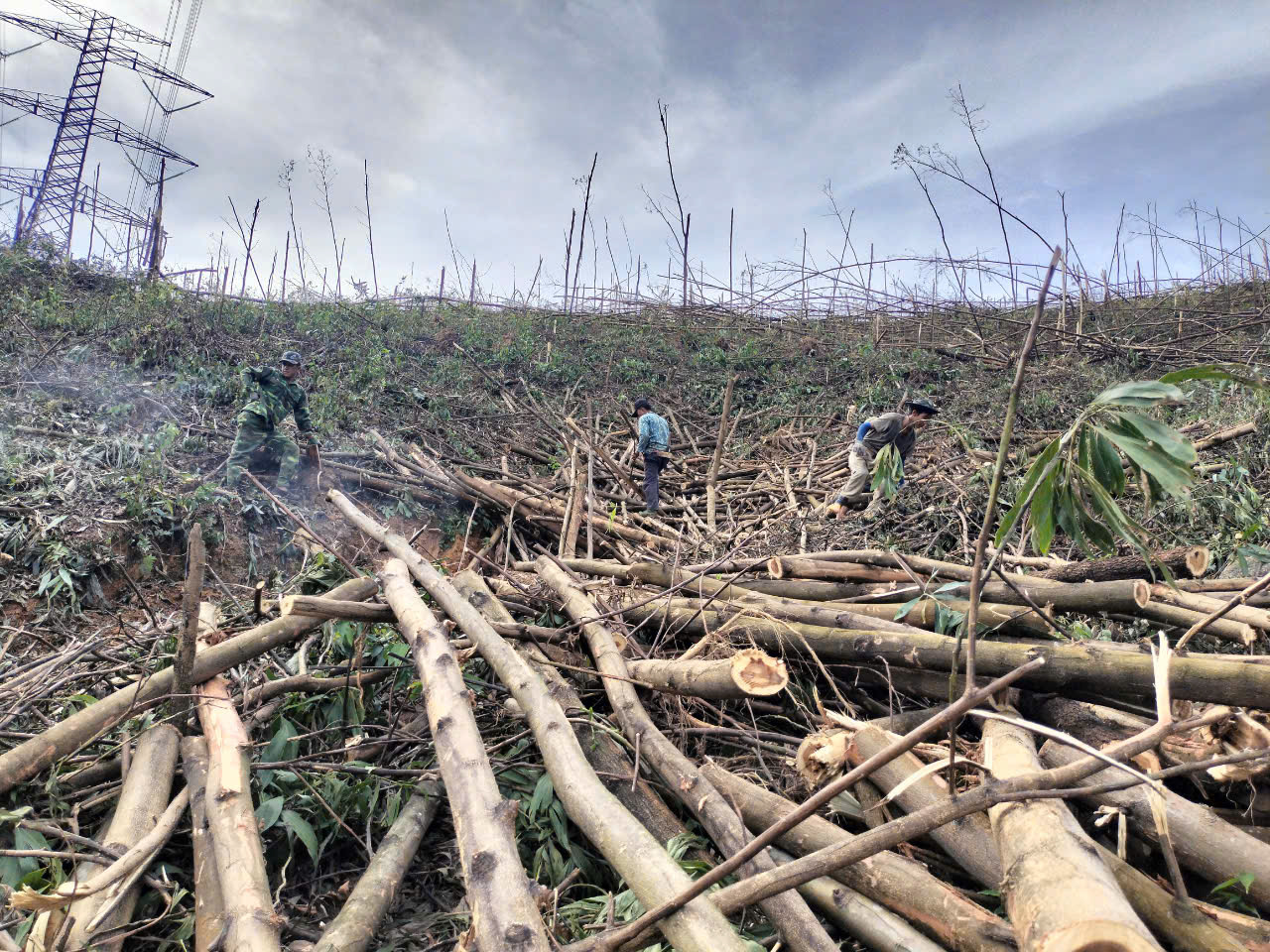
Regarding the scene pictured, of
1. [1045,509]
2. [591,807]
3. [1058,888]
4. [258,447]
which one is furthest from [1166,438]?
[258,447]

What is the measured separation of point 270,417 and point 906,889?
7136mm

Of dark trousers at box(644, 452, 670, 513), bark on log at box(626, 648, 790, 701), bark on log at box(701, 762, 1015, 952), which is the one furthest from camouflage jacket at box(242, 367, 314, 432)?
bark on log at box(701, 762, 1015, 952)

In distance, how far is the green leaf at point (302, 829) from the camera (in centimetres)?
233

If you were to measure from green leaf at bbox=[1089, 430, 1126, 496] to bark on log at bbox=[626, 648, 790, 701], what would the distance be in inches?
42.2

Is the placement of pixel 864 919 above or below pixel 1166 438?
below

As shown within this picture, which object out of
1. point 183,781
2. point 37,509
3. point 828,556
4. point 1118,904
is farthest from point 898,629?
point 37,509

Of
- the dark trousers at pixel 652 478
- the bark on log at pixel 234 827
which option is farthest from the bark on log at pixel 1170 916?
the dark trousers at pixel 652 478

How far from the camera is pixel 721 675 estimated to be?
2.39 metres

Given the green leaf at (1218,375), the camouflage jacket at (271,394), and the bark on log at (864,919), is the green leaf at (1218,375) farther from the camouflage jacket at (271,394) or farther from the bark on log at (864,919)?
the camouflage jacket at (271,394)

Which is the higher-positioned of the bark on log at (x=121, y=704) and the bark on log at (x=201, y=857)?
the bark on log at (x=121, y=704)

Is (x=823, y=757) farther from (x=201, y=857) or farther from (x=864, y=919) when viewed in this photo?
(x=201, y=857)

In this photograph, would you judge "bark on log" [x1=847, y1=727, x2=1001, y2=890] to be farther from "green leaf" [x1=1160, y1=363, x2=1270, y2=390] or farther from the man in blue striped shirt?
the man in blue striped shirt

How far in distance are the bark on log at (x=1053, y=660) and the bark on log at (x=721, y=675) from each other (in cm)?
35

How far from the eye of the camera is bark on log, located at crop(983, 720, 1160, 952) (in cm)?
118
